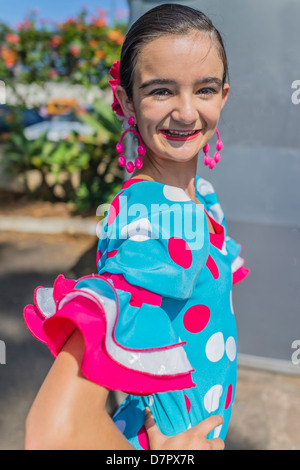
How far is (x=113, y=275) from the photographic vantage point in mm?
934

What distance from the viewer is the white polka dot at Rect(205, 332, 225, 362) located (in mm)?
1120

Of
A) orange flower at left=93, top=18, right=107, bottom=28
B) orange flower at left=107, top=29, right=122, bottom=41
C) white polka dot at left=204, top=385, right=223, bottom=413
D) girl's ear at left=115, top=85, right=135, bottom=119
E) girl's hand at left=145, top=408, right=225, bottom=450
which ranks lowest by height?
white polka dot at left=204, top=385, right=223, bottom=413

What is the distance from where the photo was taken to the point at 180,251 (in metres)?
0.96

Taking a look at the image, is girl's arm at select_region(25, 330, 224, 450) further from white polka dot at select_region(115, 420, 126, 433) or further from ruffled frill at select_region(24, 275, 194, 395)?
white polka dot at select_region(115, 420, 126, 433)

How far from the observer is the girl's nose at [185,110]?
105cm

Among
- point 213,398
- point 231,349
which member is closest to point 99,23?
point 231,349

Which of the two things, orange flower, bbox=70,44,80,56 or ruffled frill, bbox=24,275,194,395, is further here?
orange flower, bbox=70,44,80,56

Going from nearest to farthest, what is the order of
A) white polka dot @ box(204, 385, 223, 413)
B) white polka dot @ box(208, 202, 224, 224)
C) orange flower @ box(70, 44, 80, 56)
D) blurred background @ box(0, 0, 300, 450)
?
white polka dot @ box(204, 385, 223, 413)
white polka dot @ box(208, 202, 224, 224)
blurred background @ box(0, 0, 300, 450)
orange flower @ box(70, 44, 80, 56)

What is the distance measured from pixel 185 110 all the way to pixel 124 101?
211 mm

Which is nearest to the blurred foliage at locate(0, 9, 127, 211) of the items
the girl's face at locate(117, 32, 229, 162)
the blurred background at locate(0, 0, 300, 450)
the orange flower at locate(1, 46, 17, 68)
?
the orange flower at locate(1, 46, 17, 68)

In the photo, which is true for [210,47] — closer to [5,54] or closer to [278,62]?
[278,62]

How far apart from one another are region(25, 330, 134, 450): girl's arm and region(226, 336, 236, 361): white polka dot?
45 centimetres

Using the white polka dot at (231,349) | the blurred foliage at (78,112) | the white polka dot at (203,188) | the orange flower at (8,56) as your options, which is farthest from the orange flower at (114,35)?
the white polka dot at (231,349)

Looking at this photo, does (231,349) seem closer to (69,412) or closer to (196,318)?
(196,318)
